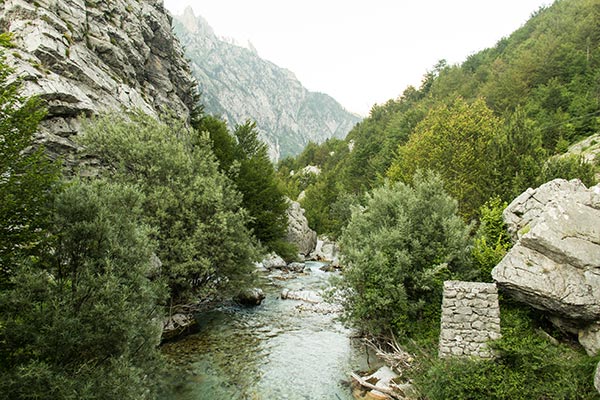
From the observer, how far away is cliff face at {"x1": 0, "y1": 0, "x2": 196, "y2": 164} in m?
20.2

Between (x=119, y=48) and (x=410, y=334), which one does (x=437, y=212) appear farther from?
(x=119, y=48)

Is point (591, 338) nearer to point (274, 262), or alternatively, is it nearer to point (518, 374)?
point (518, 374)

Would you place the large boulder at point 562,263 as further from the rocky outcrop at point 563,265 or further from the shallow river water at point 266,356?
the shallow river water at point 266,356

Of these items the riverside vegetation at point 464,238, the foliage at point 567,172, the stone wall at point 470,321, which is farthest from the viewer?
the foliage at point 567,172

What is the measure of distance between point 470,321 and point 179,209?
15642 mm

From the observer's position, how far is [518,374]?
1039cm

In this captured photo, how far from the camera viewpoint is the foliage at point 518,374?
9.65 m

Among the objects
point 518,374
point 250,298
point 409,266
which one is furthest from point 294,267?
point 518,374

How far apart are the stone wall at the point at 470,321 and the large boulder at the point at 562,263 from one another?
0.91 m

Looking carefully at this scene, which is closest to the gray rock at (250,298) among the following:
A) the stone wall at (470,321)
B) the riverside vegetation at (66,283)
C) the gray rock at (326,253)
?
the riverside vegetation at (66,283)

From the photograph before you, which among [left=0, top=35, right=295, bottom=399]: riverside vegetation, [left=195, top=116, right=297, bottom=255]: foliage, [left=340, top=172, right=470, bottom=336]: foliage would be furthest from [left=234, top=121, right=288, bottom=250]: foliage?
[left=0, top=35, right=295, bottom=399]: riverside vegetation

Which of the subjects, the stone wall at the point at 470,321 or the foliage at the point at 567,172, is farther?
the foliage at the point at 567,172

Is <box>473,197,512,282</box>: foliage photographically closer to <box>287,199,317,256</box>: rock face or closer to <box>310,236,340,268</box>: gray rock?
<box>310,236,340,268</box>: gray rock

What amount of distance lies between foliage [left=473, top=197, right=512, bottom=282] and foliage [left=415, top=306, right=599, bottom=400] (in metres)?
3.62
